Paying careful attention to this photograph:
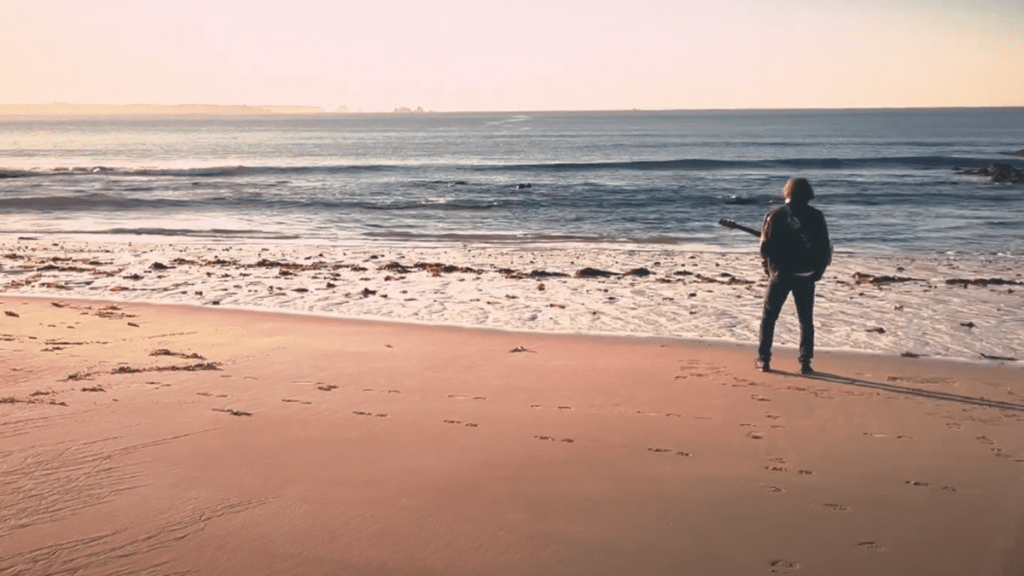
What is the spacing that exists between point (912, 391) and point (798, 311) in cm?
114

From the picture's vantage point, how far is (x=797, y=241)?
306 inches

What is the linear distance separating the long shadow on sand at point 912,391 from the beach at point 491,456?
0.04m

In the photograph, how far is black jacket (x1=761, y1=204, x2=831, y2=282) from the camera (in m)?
7.73

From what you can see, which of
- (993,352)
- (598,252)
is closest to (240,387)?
(993,352)

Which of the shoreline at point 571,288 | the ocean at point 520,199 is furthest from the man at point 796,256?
the ocean at point 520,199

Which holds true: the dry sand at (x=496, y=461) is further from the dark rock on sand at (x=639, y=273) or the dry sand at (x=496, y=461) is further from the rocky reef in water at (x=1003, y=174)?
the rocky reef in water at (x=1003, y=174)

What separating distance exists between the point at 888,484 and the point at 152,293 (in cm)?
1045

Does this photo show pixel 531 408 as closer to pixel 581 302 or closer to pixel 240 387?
pixel 240 387

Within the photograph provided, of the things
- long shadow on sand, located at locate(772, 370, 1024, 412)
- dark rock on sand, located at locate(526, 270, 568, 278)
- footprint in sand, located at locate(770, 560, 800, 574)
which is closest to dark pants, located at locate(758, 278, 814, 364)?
long shadow on sand, located at locate(772, 370, 1024, 412)

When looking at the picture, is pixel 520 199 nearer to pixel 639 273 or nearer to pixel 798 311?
pixel 639 273

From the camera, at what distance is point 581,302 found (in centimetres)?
1194

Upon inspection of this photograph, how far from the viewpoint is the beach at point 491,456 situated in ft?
14.2

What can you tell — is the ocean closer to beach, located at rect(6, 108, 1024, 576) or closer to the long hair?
beach, located at rect(6, 108, 1024, 576)

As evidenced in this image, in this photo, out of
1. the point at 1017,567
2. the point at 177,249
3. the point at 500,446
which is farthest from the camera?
the point at 177,249
